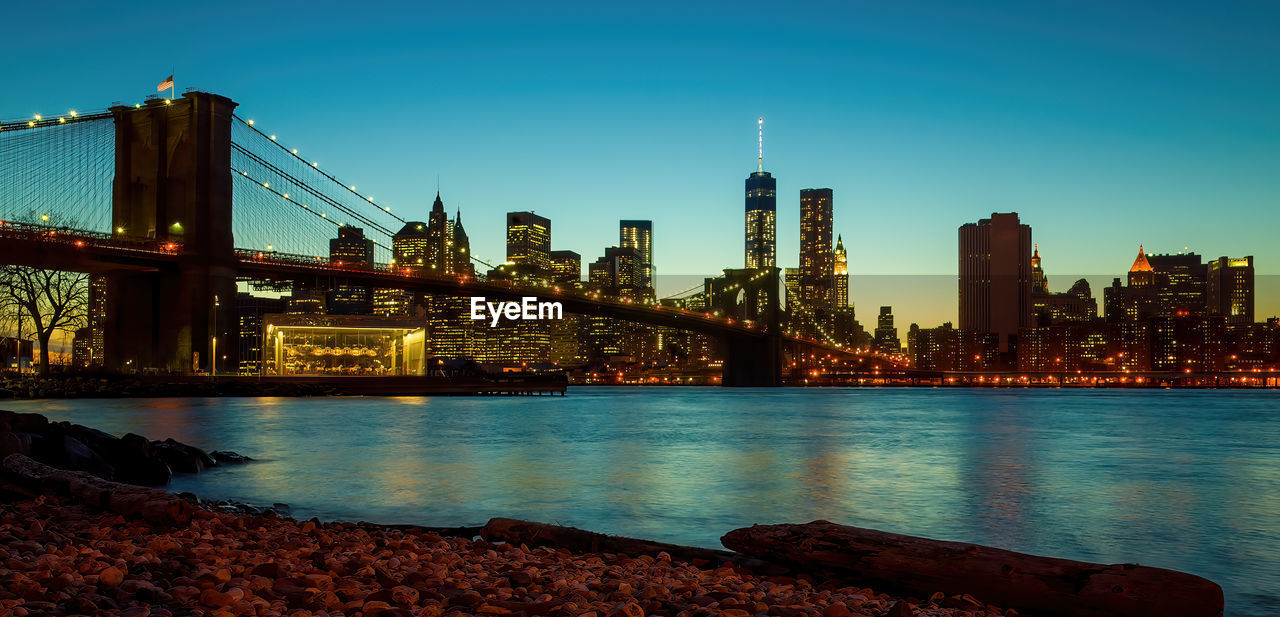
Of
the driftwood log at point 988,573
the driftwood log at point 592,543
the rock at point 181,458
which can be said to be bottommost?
the rock at point 181,458

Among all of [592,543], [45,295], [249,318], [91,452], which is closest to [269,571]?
[592,543]

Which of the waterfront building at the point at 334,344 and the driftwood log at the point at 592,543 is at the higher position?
the waterfront building at the point at 334,344

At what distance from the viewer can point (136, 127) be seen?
160 ft

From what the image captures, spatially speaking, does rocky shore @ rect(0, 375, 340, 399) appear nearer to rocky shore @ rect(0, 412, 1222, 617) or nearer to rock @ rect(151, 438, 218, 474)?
rock @ rect(151, 438, 218, 474)

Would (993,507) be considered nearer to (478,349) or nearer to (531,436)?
(531,436)

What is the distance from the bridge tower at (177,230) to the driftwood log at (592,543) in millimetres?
42740

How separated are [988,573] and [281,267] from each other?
49516 mm

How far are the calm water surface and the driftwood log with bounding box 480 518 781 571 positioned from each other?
8.10ft

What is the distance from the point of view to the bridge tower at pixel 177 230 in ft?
150

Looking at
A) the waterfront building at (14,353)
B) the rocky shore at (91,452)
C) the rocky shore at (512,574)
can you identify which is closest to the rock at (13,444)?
the rocky shore at (91,452)

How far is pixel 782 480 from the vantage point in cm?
1584

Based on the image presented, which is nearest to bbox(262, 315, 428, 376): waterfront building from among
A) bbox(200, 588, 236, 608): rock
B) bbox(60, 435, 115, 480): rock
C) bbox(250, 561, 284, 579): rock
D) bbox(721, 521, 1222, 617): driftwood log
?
bbox(60, 435, 115, 480): rock

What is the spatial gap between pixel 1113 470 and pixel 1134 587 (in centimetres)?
1542

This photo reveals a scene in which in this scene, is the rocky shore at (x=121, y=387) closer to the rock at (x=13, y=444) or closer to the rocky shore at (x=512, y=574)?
the rock at (x=13, y=444)
